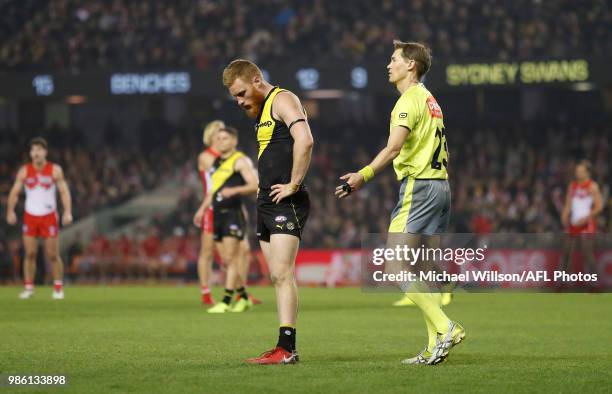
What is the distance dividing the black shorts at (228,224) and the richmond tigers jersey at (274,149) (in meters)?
6.92

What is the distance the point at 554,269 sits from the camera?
22.2 metres

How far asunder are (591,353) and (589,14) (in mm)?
23060

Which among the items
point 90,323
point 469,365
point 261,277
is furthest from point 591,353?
point 261,277

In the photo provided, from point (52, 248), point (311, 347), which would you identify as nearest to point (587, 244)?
point (52, 248)

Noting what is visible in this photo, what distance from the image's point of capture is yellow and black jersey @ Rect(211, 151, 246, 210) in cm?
1541

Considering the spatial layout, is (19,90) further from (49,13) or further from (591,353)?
(591,353)

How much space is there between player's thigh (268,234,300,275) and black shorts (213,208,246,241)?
702 cm

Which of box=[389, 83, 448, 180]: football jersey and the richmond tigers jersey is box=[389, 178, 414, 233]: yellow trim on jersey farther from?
the richmond tigers jersey

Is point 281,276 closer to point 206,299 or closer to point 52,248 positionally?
point 206,299

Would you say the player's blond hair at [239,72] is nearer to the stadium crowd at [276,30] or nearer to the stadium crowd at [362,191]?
the stadium crowd at [362,191]

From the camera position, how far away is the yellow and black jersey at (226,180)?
15406mm

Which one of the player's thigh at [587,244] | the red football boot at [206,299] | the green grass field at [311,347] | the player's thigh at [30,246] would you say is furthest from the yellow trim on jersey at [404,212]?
the player's thigh at [587,244]

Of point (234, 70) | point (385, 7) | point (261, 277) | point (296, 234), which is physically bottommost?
point (261, 277)

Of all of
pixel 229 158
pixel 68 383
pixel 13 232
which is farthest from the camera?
pixel 13 232
